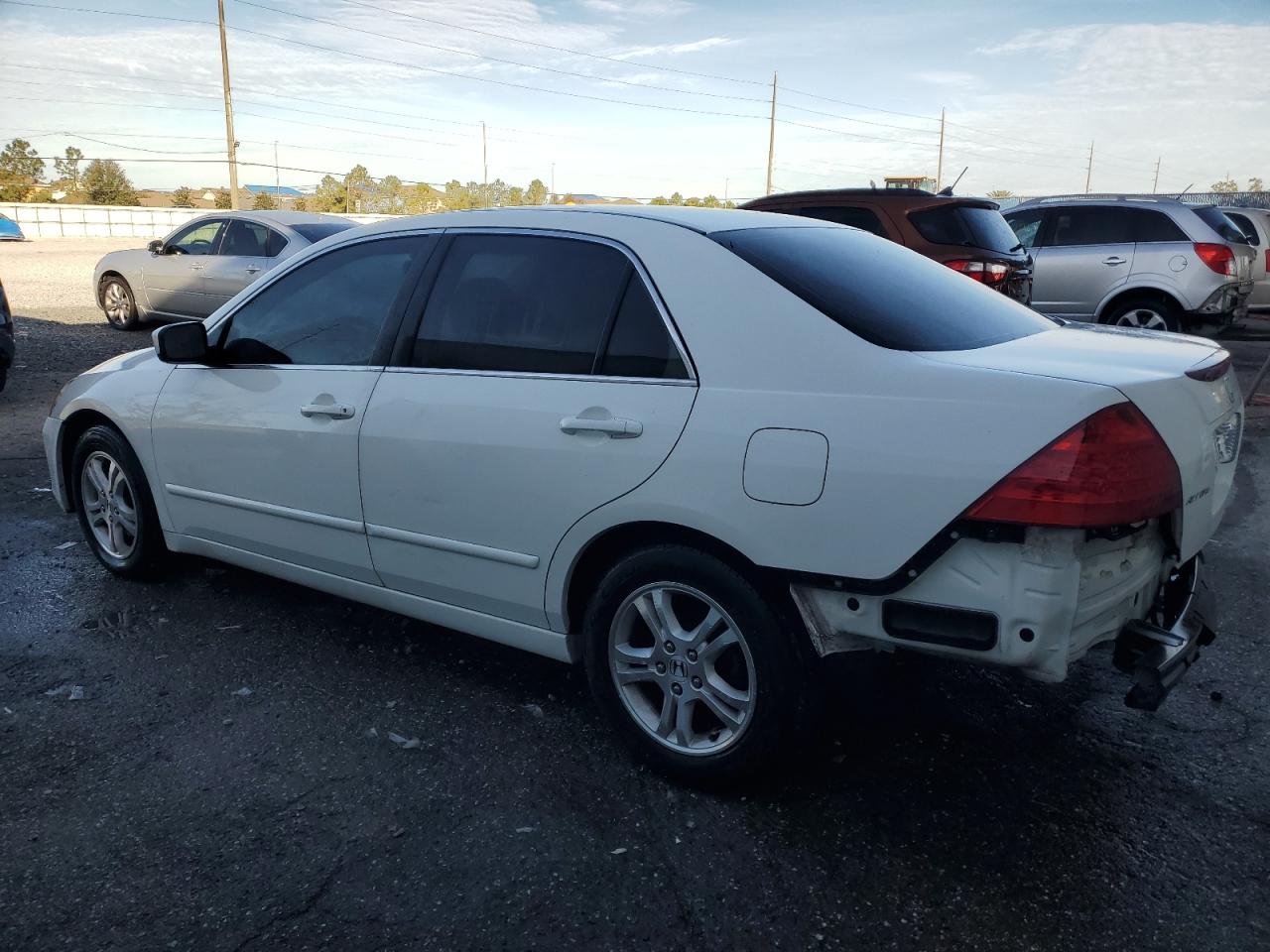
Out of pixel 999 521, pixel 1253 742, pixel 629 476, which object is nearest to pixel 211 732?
pixel 629 476

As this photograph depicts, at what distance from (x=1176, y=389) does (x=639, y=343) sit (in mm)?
1431

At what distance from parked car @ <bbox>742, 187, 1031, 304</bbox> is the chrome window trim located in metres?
5.67

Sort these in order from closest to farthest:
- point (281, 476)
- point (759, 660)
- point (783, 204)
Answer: point (759, 660)
point (281, 476)
point (783, 204)

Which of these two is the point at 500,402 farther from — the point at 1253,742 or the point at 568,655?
the point at 1253,742


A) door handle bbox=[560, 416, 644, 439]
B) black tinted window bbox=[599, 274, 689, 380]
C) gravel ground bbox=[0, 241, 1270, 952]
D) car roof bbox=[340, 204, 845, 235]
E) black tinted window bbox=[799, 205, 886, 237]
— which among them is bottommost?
gravel ground bbox=[0, 241, 1270, 952]

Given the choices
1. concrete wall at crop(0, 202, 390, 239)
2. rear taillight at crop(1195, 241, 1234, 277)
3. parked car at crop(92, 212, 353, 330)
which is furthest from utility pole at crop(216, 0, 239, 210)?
rear taillight at crop(1195, 241, 1234, 277)

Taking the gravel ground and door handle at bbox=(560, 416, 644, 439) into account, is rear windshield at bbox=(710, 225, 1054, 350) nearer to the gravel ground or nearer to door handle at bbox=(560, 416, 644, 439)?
door handle at bbox=(560, 416, 644, 439)

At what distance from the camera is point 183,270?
13016mm

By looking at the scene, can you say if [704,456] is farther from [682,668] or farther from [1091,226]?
[1091,226]

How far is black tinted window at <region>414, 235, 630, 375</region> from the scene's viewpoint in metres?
3.17

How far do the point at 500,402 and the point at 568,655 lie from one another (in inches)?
32.7

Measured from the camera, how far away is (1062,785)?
308cm

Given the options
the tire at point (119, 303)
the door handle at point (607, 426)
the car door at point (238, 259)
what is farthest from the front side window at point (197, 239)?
the door handle at point (607, 426)

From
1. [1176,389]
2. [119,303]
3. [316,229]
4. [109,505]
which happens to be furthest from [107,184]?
[1176,389]
